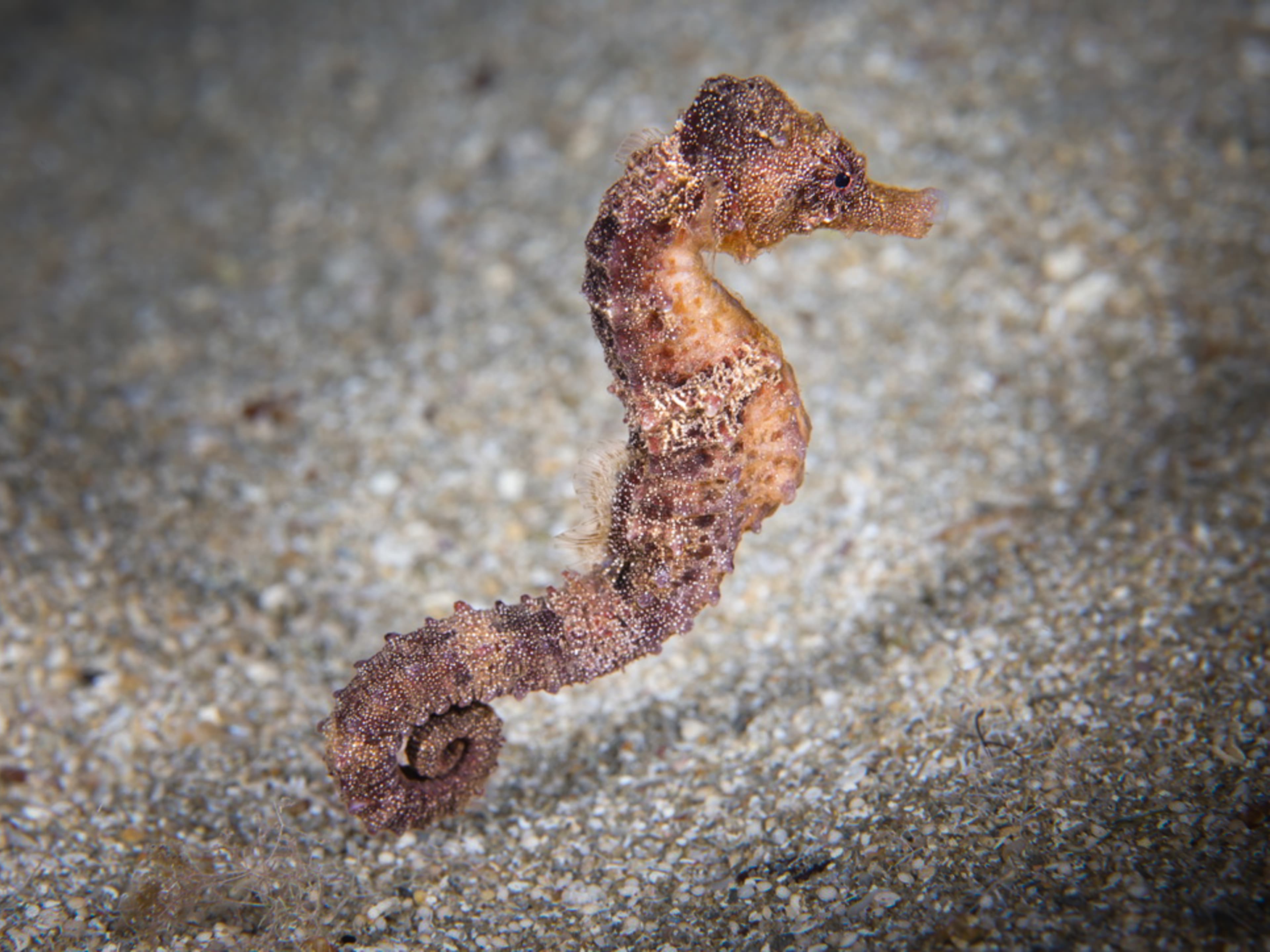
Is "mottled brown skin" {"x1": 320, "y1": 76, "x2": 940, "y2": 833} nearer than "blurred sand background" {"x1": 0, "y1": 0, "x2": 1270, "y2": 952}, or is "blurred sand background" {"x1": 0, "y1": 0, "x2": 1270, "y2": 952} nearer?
"mottled brown skin" {"x1": 320, "y1": 76, "x2": 940, "y2": 833}

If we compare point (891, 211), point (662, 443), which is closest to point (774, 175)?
point (891, 211)

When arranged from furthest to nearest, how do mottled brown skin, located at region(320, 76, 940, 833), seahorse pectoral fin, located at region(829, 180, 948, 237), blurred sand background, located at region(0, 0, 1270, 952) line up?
blurred sand background, located at region(0, 0, 1270, 952)
seahorse pectoral fin, located at region(829, 180, 948, 237)
mottled brown skin, located at region(320, 76, 940, 833)

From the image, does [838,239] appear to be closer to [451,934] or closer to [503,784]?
[503,784]

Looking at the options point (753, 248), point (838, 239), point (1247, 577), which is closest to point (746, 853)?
point (753, 248)

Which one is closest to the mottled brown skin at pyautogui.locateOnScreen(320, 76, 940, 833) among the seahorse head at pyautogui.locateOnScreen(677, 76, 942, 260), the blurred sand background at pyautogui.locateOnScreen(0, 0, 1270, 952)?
the seahorse head at pyautogui.locateOnScreen(677, 76, 942, 260)

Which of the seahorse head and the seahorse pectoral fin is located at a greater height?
the seahorse head

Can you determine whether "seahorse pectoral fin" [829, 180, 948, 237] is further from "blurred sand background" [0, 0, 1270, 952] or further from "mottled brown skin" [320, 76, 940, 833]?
"blurred sand background" [0, 0, 1270, 952]
